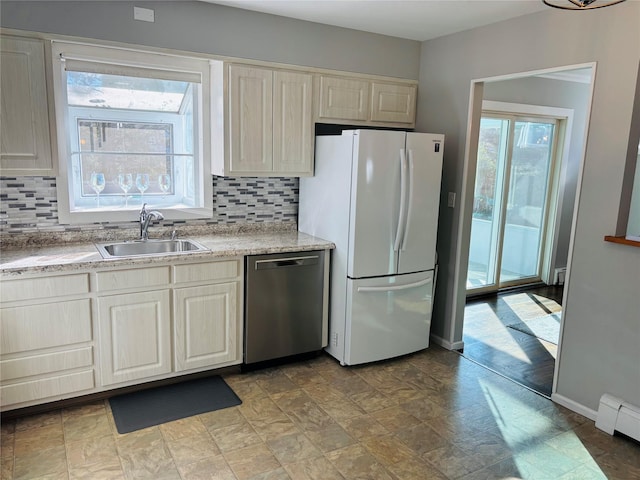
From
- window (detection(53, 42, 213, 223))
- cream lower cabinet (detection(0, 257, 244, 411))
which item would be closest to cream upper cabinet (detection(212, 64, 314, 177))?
window (detection(53, 42, 213, 223))

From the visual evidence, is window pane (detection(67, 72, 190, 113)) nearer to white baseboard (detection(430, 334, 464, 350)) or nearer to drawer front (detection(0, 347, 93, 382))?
drawer front (detection(0, 347, 93, 382))

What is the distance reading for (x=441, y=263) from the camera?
12.9ft

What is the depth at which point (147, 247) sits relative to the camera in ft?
11.0

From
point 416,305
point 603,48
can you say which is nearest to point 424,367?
point 416,305

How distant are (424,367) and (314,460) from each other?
1377 mm

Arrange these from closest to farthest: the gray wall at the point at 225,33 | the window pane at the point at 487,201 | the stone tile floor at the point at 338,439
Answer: the stone tile floor at the point at 338,439 → the gray wall at the point at 225,33 → the window pane at the point at 487,201

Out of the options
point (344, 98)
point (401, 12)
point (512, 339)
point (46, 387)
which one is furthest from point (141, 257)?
point (512, 339)

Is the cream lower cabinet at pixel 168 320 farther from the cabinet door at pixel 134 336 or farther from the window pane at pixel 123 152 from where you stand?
the window pane at pixel 123 152

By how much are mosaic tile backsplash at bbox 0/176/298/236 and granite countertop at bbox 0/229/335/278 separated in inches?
3.9

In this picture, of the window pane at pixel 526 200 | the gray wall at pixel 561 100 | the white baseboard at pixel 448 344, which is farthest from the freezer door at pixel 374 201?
the window pane at pixel 526 200

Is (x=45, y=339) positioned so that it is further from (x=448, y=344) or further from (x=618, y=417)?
(x=618, y=417)

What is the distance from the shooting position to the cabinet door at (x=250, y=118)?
3326 millimetres

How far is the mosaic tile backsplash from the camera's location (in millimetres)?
2998

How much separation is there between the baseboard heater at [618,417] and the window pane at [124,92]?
332 cm
